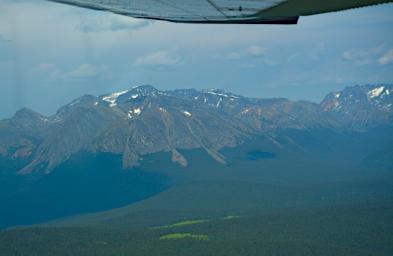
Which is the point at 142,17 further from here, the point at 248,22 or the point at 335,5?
the point at 335,5

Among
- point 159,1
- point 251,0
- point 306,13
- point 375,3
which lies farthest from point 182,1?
point 375,3

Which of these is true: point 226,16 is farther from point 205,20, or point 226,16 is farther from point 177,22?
point 177,22

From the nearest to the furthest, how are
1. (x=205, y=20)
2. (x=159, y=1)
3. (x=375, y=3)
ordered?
(x=375, y=3) → (x=159, y=1) → (x=205, y=20)

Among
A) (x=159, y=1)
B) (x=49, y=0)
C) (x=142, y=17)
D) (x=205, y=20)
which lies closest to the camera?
(x=49, y=0)

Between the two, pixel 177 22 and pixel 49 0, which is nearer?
pixel 49 0

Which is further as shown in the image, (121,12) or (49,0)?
(121,12)

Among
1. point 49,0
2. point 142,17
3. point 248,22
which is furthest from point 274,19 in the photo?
point 49,0
